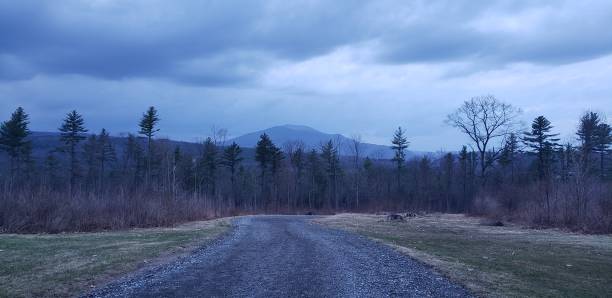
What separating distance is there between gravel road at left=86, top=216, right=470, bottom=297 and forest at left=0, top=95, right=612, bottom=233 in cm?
1805

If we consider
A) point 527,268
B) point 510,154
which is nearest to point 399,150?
point 510,154

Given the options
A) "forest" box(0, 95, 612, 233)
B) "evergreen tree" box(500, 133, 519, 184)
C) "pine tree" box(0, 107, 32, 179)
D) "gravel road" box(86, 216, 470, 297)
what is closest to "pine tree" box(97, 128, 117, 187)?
"forest" box(0, 95, 612, 233)

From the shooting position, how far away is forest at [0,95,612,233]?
107 feet

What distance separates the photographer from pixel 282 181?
95.3m

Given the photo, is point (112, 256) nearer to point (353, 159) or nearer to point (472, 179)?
point (472, 179)

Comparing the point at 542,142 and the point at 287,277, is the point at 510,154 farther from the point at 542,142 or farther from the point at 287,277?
the point at 287,277

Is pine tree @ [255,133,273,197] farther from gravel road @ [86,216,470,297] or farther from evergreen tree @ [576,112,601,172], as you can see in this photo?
gravel road @ [86,216,470,297]

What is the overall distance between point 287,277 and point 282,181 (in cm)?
8327

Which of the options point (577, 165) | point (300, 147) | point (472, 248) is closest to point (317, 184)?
point (300, 147)

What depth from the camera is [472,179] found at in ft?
234

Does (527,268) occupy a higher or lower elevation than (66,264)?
lower

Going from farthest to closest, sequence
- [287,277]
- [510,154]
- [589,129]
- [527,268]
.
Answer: [510,154] < [589,129] < [527,268] < [287,277]

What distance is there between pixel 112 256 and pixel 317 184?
8031 centimetres

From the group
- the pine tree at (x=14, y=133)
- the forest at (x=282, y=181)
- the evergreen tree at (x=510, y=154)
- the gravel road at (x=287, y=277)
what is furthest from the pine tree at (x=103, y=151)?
the gravel road at (x=287, y=277)
